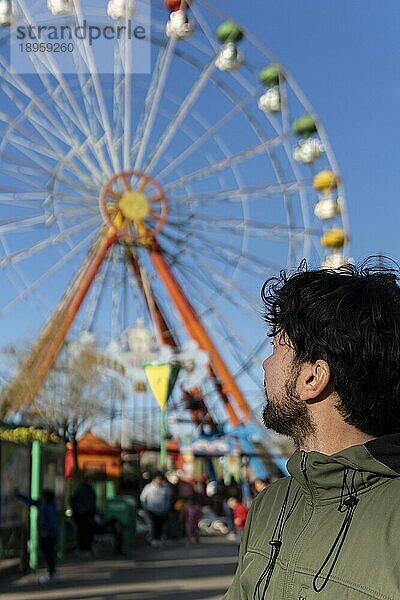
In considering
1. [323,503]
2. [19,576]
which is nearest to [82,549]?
[19,576]

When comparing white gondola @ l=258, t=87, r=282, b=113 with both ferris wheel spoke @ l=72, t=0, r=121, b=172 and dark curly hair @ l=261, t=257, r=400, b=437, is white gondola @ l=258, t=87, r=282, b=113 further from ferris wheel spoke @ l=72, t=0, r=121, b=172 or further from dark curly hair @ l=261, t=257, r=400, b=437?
dark curly hair @ l=261, t=257, r=400, b=437

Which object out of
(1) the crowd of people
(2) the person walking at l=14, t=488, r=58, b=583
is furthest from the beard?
(1) the crowd of people

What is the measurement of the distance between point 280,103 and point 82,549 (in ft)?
35.7

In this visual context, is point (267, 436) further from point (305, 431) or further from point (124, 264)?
point (305, 431)

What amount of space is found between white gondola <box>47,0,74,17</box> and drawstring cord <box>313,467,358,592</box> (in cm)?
1907

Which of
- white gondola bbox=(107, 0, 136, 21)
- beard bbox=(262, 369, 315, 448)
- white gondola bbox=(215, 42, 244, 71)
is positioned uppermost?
white gondola bbox=(107, 0, 136, 21)

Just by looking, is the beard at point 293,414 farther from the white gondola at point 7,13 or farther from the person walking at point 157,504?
the white gondola at point 7,13

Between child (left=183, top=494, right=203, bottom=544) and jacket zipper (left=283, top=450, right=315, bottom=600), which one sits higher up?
child (left=183, top=494, right=203, bottom=544)

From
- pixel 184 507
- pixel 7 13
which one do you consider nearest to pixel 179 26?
pixel 7 13

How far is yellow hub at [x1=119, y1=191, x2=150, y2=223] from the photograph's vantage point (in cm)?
1950

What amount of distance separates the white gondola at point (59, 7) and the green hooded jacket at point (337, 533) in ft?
62.2

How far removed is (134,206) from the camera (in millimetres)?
19578

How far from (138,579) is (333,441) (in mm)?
→ 9192

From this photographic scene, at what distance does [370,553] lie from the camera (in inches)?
47.4
